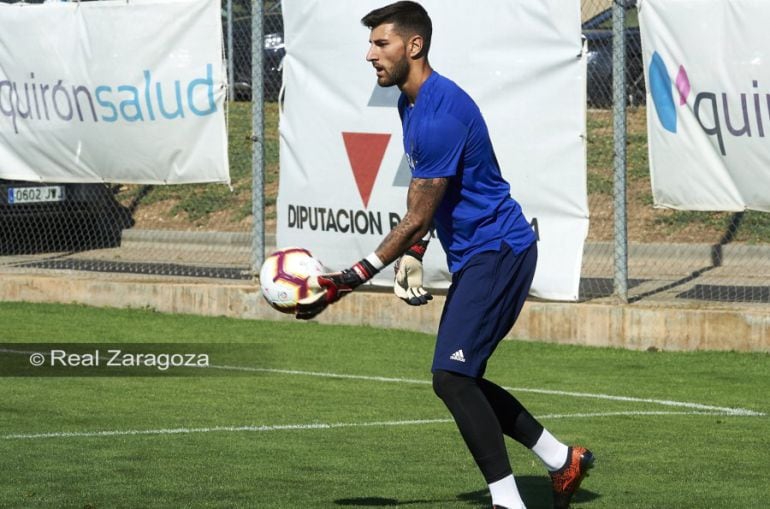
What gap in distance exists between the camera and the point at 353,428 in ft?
27.3

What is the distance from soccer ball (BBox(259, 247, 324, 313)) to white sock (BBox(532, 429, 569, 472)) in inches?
47.2

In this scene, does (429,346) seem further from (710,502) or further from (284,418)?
(710,502)

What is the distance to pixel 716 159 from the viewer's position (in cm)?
1109

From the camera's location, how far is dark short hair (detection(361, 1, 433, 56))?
5910 mm

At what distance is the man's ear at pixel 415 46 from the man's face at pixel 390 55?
0.07ft

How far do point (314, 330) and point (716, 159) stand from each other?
376cm

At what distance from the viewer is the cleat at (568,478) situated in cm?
617

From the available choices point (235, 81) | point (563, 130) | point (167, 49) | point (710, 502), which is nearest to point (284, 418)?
point (710, 502)

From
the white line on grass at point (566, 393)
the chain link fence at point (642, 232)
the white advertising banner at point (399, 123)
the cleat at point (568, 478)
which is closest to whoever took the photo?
the cleat at point (568, 478)

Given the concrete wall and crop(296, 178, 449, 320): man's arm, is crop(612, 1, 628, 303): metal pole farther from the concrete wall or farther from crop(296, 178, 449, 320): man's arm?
crop(296, 178, 449, 320): man's arm

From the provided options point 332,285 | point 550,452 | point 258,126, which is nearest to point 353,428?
point 550,452

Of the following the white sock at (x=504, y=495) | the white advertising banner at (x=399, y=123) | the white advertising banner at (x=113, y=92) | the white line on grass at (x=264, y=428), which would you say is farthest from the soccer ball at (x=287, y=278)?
the white advertising banner at (x=113, y=92)

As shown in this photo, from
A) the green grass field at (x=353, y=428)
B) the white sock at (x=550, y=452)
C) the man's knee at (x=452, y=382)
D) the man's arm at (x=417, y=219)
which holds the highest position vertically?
the man's arm at (x=417, y=219)

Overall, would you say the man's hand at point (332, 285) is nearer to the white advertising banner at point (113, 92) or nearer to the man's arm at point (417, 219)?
the man's arm at point (417, 219)
